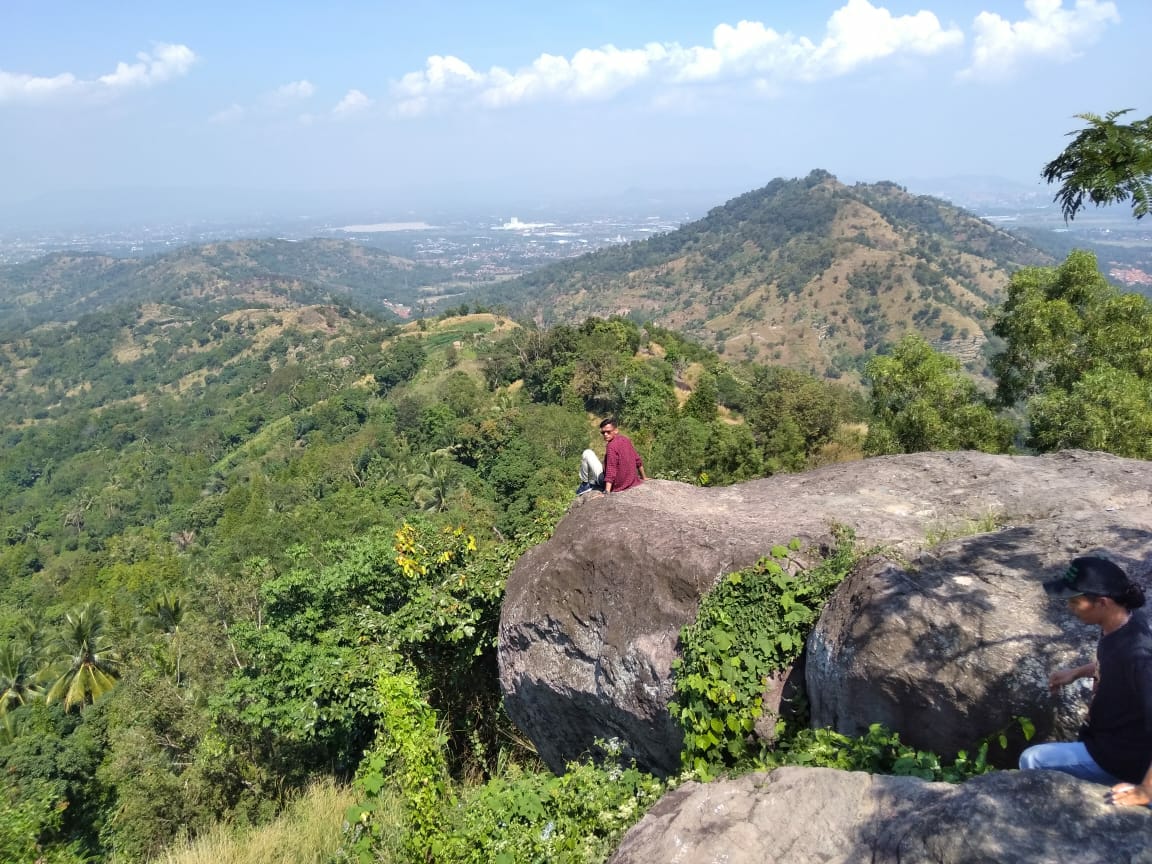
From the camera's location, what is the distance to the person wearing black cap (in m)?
3.03

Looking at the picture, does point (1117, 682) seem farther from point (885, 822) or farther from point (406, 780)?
point (406, 780)

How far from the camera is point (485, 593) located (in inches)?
343

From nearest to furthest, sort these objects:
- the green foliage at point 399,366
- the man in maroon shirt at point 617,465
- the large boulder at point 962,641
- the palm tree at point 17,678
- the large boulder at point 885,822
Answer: the large boulder at point 885,822
the large boulder at point 962,641
the man in maroon shirt at point 617,465
the palm tree at point 17,678
the green foliage at point 399,366

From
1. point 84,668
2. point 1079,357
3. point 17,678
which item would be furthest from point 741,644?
point 17,678

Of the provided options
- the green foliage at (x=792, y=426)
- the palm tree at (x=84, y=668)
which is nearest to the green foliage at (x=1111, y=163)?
the green foliage at (x=792, y=426)

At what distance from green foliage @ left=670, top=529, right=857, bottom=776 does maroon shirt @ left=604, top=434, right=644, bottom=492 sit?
108 inches

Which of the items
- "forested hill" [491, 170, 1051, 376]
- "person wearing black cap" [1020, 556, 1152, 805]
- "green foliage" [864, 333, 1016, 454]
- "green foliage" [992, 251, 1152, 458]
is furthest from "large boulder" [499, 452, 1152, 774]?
"forested hill" [491, 170, 1051, 376]

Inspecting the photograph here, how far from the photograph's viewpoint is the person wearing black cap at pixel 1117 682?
3027 mm

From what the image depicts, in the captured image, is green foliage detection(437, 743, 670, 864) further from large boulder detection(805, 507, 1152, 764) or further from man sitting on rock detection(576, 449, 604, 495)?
man sitting on rock detection(576, 449, 604, 495)

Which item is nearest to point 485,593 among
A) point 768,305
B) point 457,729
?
point 457,729

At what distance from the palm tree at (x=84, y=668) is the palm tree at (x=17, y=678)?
295cm

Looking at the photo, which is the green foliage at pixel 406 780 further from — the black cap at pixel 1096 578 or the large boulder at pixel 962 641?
the black cap at pixel 1096 578

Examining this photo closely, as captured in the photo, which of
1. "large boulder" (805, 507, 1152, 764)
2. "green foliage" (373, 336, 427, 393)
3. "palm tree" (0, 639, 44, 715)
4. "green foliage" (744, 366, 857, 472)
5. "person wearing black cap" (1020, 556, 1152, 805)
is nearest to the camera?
"person wearing black cap" (1020, 556, 1152, 805)

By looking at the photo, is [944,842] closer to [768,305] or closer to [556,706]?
[556,706]
